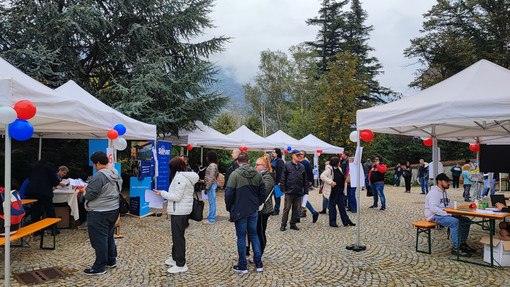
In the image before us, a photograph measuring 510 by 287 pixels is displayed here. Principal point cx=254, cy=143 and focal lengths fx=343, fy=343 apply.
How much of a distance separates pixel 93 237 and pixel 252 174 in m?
2.23

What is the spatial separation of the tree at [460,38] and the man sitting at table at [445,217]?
69.2 feet

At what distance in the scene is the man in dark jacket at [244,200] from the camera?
14.7 ft

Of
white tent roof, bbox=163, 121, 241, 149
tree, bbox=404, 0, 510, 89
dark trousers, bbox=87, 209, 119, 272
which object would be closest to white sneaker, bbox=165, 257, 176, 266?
dark trousers, bbox=87, 209, 119, 272

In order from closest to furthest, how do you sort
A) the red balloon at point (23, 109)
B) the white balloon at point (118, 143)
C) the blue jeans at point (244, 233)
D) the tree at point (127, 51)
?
the red balloon at point (23, 109), the blue jeans at point (244, 233), the white balloon at point (118, 143), the tree at point (127, 51)

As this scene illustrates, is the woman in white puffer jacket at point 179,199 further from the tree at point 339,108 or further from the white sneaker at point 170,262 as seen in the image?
the tree at point 339,108

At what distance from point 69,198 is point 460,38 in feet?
91.3

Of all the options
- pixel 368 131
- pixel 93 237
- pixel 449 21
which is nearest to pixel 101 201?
pixel 93 237

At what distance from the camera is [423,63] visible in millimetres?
26797

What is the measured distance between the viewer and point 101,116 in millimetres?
6273

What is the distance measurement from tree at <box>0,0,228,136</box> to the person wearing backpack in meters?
8.18

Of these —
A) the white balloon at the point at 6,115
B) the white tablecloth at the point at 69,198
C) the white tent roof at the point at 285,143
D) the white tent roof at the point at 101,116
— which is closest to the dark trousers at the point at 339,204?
the white tent roof at the point at 101,116

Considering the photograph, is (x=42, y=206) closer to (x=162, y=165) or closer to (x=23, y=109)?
(x=162, y=165)

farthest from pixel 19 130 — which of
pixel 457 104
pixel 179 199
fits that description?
pixel 457 104

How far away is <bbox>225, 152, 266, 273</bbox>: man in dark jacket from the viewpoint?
14.7 ft
